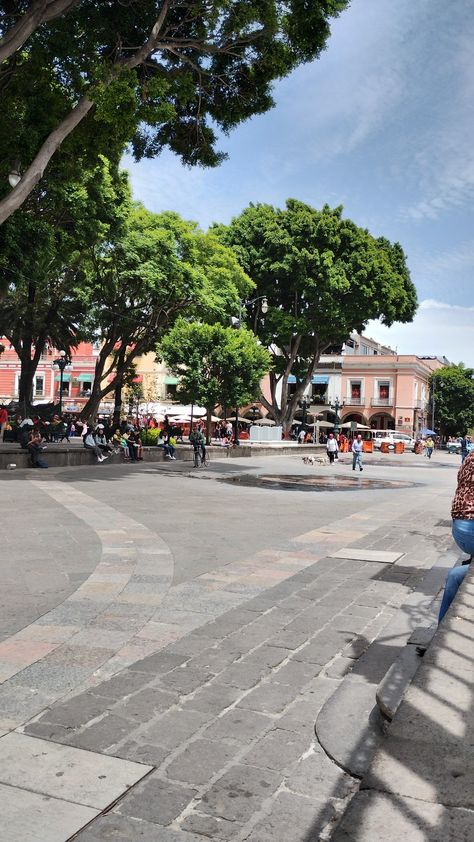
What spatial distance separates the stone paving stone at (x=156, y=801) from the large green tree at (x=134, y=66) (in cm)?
977

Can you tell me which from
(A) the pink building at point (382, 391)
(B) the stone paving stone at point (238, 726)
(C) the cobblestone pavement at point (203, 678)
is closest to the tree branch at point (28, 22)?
(C) the cobblestone pavement at point (203, 678)

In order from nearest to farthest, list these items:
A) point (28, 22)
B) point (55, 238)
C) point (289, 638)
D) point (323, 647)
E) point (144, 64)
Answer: point (323, 647) < point (289, 638) < point (28, 22) < point (144, 64) < point (55, 238)

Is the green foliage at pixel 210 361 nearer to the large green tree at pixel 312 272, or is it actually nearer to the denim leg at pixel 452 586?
the large green tree at pixel 312 272

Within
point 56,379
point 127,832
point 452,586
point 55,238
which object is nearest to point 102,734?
point 127,832

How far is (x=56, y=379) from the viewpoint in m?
62.5

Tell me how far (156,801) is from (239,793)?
330 millimetres

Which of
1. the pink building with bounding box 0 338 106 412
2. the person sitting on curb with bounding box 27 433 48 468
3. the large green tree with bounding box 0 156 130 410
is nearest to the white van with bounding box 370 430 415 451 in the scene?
the pink building with bounding box 0 338 106 412

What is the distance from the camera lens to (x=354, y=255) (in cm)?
3675

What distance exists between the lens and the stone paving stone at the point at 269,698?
333 cm

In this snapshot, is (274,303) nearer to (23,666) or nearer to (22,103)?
(22,103)

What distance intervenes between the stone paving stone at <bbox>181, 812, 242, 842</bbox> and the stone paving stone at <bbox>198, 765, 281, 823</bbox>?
0.11ft

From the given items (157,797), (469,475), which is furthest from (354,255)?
(157,797)

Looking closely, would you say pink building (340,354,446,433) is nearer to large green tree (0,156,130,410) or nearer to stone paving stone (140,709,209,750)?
large green tree (0,156,130,410)

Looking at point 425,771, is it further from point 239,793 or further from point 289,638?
point 289,638
